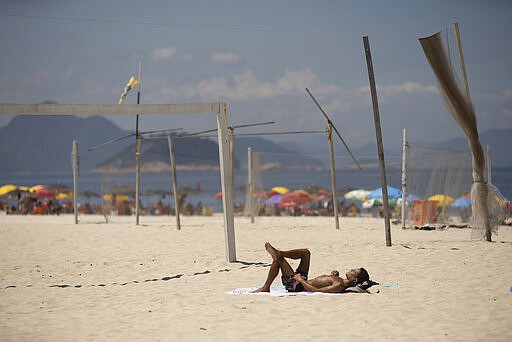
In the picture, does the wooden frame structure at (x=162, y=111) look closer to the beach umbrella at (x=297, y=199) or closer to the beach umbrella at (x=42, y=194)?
the beach umbrella at (x=297, y=199)

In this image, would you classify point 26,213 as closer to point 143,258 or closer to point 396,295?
point 143,258

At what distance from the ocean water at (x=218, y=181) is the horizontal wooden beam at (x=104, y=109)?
1164cm

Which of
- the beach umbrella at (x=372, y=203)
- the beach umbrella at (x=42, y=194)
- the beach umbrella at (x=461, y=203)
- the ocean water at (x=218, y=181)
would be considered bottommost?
the beach umbrella at (x=461, y=203)

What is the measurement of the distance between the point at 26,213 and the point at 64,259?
14104 mm

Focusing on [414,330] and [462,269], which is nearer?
[414,330]

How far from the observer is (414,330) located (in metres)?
6.08

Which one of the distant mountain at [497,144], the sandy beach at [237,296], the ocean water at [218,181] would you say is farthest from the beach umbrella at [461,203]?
the distant mountain at [497,144]

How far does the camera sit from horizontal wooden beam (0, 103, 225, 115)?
9312 millimetres

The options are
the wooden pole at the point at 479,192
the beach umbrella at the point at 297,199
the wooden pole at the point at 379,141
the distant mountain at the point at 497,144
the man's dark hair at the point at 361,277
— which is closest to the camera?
the man's dark hair at the point at 361,277

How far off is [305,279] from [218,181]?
112548 millimetres

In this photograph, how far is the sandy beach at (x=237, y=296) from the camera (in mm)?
6219

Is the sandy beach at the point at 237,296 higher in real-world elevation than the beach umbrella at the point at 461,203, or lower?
lower

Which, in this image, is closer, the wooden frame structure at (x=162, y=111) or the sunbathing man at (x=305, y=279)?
the sunbathing man at (x=305, y=279)

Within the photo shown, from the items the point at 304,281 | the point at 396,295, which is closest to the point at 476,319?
the point at 396,295
